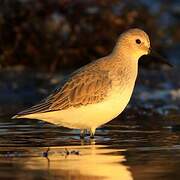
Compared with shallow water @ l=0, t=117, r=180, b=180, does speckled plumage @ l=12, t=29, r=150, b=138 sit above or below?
above

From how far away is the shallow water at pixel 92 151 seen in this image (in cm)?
792

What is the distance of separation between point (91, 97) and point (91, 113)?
0.80 feet

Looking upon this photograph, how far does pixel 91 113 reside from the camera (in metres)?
10.1

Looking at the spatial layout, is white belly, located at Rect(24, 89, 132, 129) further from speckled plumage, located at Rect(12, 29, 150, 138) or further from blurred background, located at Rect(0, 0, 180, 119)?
blurred background, located at Rect(0, 0, 180, 119)

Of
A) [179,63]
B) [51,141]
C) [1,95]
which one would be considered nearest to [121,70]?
[51,141]

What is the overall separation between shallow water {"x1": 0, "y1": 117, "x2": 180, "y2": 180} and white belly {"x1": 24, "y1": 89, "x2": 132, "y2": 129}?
0.76ft

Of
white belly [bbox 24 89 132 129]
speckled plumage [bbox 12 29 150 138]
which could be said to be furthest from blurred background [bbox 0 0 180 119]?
white belly [bbox 24 89 132 129]

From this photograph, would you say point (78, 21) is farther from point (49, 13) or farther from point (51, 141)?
point (51, 141)

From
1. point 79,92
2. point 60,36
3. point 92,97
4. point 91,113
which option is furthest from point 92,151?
point 60,36

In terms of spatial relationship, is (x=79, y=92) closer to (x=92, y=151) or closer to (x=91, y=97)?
(x=91, y=97)

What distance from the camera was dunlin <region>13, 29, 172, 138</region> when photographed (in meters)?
10.1

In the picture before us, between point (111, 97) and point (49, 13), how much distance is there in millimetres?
6288

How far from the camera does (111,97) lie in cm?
1012

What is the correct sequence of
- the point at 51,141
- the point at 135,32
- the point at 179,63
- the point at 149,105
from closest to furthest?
the point at 51,141 → the point at 135,32 → the point at 149,105 → the point at 179,63
